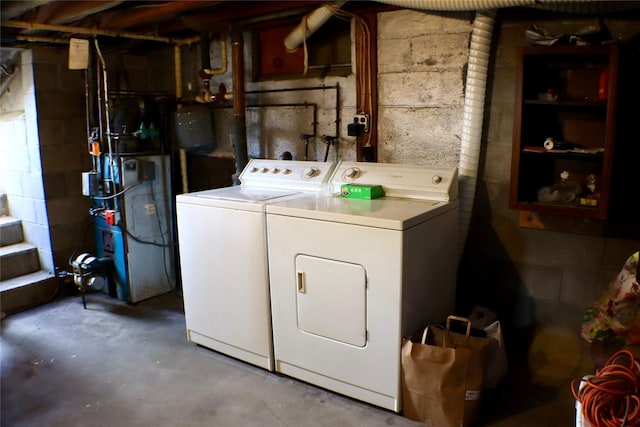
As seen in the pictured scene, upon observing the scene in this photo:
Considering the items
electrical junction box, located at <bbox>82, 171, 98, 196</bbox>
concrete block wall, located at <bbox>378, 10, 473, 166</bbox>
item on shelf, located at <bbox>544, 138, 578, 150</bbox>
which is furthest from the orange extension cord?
electrical junction box, located at <bbox>82, 171, 98, 196</bbox>

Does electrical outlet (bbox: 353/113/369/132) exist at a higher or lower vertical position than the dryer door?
higher

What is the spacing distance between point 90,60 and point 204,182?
1.15m

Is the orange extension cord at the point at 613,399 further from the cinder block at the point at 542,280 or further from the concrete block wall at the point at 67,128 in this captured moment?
the concrete block wall at the point at 67,128

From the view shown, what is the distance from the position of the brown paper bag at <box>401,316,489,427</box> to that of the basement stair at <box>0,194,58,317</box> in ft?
9.09

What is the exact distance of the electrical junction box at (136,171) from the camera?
340cm

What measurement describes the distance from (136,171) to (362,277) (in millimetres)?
2019

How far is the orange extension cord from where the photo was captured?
1.54 meters

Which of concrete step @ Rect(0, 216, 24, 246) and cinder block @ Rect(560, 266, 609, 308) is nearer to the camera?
cinder block @ Rect(560, 266, 609, 308)

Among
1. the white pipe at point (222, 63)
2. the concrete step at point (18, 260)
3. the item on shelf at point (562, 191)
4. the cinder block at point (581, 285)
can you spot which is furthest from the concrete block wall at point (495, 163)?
the concrete step at point (18, 260)

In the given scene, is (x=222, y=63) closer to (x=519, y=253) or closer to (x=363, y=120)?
(x=363, y=120)

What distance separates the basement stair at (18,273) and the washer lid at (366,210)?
2.18 meters

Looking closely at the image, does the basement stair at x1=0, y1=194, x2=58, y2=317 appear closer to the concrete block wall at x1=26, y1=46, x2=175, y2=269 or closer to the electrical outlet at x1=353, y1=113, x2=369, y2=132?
the concrete block wall at x1=26, y1=46, x2=175, y2=269

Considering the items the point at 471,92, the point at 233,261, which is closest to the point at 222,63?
the point at 233,261

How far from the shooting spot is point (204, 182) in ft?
12.8
